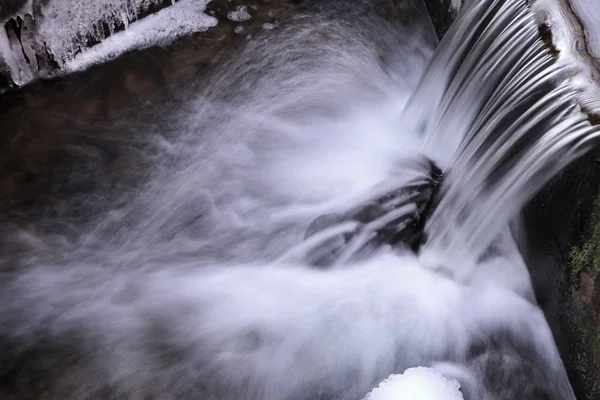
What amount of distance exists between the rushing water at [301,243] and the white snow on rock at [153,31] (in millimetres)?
537

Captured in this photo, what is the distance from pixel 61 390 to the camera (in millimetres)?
2867

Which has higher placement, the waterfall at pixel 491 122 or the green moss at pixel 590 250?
the waterfall at pixel 491 122

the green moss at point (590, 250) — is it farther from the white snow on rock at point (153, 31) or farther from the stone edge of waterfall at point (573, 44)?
the white snow on rock at point (153, 31)

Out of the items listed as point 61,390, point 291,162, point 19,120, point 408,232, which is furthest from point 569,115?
point 19,120

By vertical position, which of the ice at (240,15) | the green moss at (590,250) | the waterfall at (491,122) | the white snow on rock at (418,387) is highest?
the ice at (240,15)

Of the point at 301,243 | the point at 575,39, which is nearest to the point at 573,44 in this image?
the point at 575,39

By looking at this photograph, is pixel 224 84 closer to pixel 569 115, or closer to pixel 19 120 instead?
pixel 19 120

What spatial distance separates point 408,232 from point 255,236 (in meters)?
0.86

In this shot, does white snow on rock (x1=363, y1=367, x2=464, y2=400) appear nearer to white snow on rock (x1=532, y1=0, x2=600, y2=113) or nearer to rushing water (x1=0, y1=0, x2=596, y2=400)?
rushing water (x1=0, y1=0, x2=596, y2=400)

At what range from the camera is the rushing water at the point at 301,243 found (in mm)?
2971

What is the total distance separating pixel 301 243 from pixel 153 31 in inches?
78.6

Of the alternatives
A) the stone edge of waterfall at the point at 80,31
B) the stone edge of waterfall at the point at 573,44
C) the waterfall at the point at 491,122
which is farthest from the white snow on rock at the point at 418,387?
the stone edge of waterfall at the point at 80,31

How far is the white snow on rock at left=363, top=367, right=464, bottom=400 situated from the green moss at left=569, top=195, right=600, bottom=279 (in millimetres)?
771

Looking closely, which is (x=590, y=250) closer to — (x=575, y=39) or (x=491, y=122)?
(x=491, y=122)
